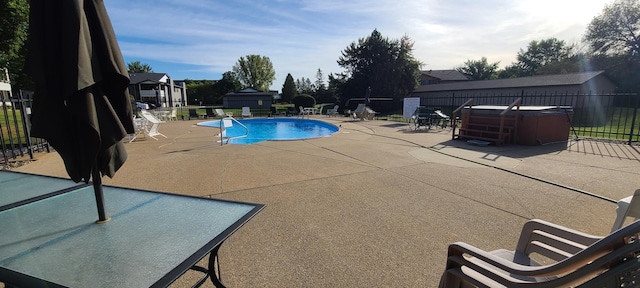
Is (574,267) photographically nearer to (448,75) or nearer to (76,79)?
(76,79)

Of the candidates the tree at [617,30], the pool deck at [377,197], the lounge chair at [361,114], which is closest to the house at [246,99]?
the lounge chair at [361,114]

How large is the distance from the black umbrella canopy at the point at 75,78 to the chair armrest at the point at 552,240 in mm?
2720

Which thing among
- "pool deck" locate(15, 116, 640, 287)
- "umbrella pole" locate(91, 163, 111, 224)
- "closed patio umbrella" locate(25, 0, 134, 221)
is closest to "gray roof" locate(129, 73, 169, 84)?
"pool deck" locate(15, 116, 640, 287)

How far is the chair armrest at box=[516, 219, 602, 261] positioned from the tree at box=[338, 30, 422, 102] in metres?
31.3

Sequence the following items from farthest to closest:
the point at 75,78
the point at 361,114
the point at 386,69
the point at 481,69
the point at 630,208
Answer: the point at 481,69 → the point at 386,69 → the point at 361,114 → the point at 630,208 → the point at 75,78

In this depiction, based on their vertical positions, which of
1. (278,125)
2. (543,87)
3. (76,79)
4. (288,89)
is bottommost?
(278,125)

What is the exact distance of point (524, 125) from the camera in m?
8.51

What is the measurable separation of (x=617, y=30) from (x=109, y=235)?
4925cm

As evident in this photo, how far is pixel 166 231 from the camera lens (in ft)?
5.89

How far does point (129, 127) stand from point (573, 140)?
12.4 meters

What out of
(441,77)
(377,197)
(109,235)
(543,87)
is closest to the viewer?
(109,235)

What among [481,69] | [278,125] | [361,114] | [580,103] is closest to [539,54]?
[481,69]

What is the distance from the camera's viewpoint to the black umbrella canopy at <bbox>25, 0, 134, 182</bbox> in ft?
4.73

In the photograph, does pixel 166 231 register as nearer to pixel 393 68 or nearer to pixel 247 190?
pixel 247 190
